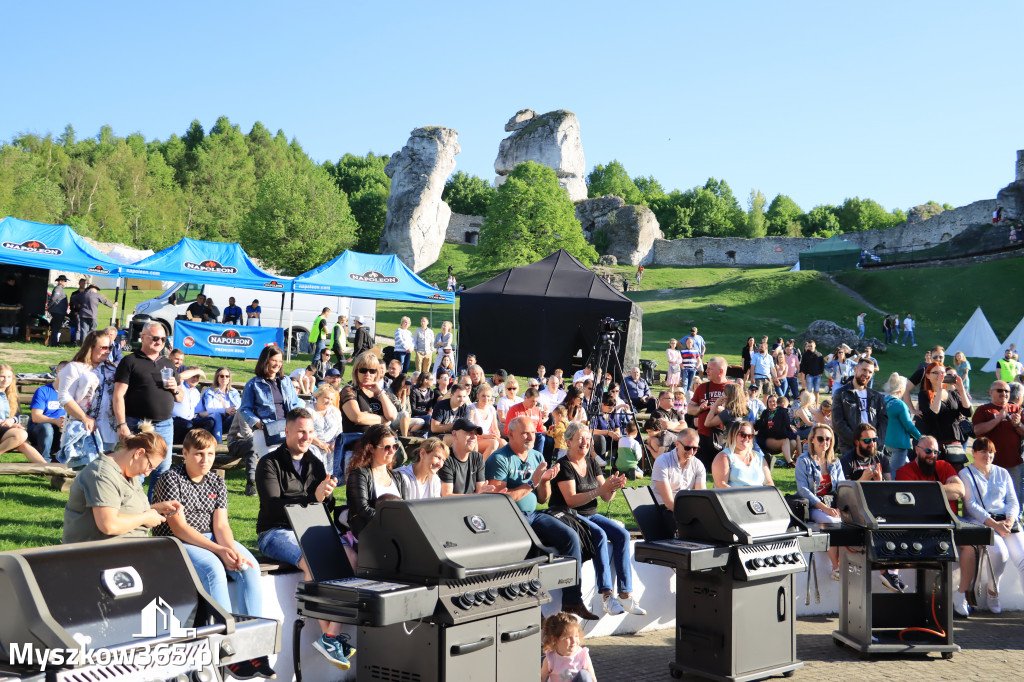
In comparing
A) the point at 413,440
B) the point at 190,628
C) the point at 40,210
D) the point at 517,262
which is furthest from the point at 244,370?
the point at 40,210

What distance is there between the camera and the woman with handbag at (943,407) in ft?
32.1

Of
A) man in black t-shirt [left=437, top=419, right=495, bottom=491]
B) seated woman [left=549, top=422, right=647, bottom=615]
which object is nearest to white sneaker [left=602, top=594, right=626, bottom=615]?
seated woman [left=549, top=422, right=647, bottom=615]

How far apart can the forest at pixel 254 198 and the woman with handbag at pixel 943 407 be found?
4787 cm

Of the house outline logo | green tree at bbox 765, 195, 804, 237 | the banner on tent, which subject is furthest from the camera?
green tree at bbox 765, 195, 804, 237

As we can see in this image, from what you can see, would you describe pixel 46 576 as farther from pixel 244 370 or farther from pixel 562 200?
pixel 562 200

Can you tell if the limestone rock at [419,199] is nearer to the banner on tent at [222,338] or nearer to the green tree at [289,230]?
the green tree at [289,230]

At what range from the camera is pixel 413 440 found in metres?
10.2

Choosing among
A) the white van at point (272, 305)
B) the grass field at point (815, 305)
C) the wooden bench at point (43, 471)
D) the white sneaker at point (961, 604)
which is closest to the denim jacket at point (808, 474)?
the white sneaker at point (961, 604)

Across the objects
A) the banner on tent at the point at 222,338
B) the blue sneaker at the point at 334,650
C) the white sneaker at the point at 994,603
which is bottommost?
the white sneaker at the point at 994,603

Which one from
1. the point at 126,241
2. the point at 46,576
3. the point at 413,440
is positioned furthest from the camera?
the point at 126,241

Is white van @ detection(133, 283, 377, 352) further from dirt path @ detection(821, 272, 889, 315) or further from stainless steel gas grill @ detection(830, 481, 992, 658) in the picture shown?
dirt path @ detection(821, 272, 889, 315)

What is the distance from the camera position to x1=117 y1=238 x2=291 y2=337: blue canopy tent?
1888cm

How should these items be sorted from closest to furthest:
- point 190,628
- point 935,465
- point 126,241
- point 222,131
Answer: point 190,628 → point 935,465 → point 126,241 → point 222,131

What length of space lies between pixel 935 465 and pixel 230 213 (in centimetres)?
7349
